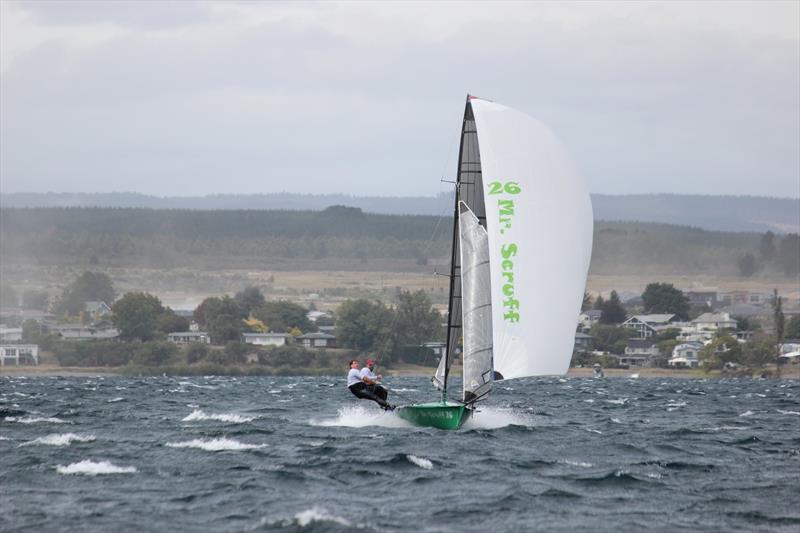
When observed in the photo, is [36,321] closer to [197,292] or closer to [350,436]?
[197,292]

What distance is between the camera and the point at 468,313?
121 feet

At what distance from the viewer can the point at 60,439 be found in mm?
35281

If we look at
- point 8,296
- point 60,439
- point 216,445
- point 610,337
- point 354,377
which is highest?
point 354,377

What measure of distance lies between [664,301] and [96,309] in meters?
76.8

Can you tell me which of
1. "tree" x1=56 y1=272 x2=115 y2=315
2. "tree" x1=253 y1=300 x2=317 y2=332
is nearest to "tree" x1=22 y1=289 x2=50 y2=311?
"tree" x1=56 y1=272 x2=115 y2=315

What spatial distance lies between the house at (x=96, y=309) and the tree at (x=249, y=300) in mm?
17604

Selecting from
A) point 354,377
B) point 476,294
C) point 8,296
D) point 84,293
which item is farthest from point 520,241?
point 8,296

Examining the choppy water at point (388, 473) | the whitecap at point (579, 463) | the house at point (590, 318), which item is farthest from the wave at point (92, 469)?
the house at point (590, 318)

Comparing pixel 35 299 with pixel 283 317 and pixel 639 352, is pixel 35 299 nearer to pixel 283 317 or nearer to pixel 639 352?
pixel 283 317

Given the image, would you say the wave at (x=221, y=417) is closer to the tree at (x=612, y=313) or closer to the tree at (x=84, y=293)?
the tree at (x=612, y=313)

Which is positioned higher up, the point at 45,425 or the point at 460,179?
the point at 460,179

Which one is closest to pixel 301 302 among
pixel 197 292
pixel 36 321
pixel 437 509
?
pixel 197 292

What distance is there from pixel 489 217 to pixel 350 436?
23.4 ft

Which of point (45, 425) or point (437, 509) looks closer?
point (437, 509)
